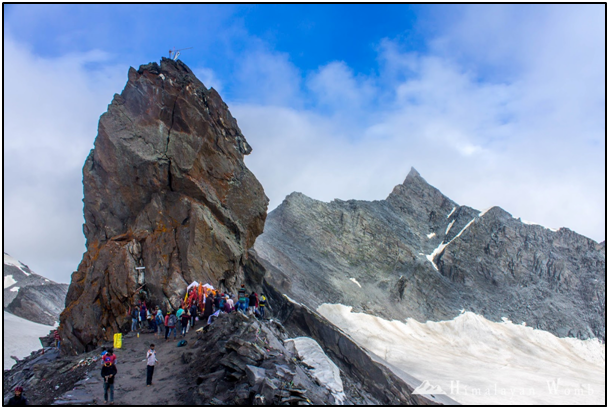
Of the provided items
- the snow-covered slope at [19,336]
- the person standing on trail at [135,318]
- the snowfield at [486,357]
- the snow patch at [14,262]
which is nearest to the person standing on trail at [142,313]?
the person standing on trail at [135,318]

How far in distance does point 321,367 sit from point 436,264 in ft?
214

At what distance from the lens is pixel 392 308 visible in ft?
203

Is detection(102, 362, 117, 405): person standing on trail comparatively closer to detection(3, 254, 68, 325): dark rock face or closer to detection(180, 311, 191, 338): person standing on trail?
detection(180, 311, 191, 338): person standing on trail

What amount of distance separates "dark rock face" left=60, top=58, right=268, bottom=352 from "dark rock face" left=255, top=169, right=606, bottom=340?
24.6 m

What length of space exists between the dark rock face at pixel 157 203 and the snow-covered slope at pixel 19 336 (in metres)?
29.8

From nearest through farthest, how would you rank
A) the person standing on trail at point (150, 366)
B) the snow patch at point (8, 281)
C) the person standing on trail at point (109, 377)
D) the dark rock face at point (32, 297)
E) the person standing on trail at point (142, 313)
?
the person standing on trail at point (109, 377), the person standing on trail at point (150, 366), the person standing on trail at point (142, 313), the dark rock face at point (32, 297), the snow patch at point (8, 281)

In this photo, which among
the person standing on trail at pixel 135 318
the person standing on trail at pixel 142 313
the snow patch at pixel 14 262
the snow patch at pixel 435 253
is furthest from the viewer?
the snow patch at pixel 14 262

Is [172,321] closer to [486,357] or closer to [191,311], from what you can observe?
[191,311]

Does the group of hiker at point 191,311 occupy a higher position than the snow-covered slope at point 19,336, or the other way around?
the group of hiker at point 191,311

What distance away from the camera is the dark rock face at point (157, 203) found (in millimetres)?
25438

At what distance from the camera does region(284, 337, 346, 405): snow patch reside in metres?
15.2

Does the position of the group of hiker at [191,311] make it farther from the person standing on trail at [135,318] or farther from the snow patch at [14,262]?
the snow patch at [14,262]

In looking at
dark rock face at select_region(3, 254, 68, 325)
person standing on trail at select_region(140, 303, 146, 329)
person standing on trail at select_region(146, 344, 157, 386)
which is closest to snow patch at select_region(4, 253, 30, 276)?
dark rock face at select_region(3, 254, 68, 325)

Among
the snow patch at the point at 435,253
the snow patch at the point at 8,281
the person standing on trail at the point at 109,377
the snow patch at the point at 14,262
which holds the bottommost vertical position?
the person standing on trail at the point at 109,377
